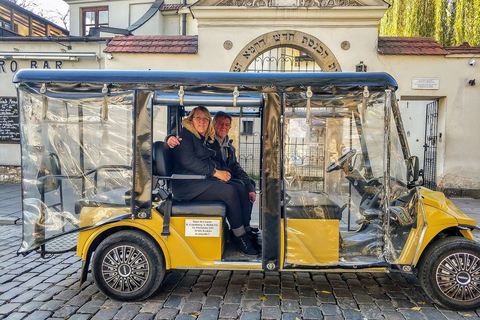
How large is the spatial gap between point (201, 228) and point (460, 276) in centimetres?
260

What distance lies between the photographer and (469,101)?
962 centimetres

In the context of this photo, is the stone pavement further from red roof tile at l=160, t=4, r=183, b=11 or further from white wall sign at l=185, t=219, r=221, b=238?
→ red roof tile at l=160, t=4, r=183, b=11

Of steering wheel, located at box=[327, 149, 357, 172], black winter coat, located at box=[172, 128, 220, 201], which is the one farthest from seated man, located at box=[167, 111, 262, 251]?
steering wheel, located at box=[327, 149, 357, 172]

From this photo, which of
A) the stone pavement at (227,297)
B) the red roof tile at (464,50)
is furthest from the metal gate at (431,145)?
the stone pavement at (227,297)

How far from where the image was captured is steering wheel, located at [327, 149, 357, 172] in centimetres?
385

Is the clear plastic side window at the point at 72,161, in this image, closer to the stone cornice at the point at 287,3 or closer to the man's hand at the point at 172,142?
the man's hand at the point at 172,142

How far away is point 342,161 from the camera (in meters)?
3.87

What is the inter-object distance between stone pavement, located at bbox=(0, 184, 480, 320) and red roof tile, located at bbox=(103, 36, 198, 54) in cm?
644

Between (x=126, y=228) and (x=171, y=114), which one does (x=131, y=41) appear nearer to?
(x=171, y=114)

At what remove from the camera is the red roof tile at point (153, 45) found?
970 centimetres

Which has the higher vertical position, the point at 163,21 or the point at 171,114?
the point at 163,21

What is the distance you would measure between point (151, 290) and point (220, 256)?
79 centimetres

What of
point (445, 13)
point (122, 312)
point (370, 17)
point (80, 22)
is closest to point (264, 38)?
point (370, 17)

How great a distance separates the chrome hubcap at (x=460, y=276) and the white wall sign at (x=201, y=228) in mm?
2229
